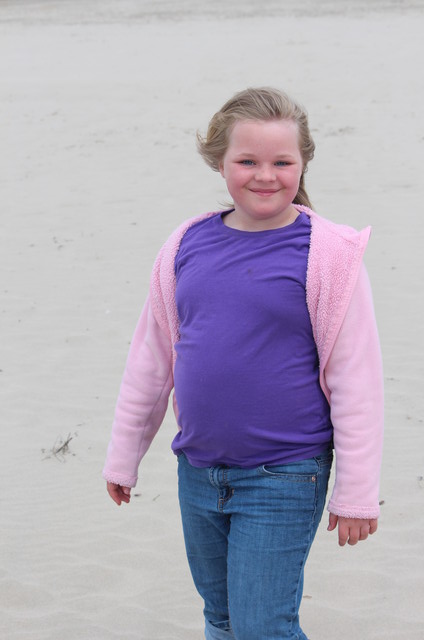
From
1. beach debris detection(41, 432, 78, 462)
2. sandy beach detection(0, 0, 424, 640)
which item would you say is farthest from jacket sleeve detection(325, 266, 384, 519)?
beach debris detection(41, 432, 78, 462)

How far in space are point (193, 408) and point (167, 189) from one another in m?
8.11

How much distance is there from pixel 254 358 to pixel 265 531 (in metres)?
0.38

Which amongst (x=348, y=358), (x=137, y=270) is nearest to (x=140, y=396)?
(x=348, y=358)

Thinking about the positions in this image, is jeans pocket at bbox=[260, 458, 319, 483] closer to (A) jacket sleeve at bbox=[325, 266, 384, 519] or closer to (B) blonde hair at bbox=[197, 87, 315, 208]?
(A) jacket sleeve at bbox=[325, 266, 384, 519]

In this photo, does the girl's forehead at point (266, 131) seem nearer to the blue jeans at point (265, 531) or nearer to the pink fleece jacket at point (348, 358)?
the pink fleece jacket at point (348, 358)

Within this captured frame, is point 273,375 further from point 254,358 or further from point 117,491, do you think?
point 117,491

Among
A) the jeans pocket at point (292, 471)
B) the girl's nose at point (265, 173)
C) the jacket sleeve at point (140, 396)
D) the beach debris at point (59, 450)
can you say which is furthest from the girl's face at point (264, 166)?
the beach debris at point (59, 450)

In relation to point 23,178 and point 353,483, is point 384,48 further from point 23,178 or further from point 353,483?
point 353,483

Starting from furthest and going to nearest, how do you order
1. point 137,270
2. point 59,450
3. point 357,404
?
point 137,270
point 59,450
point 357,404

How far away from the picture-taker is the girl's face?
7.47 ft

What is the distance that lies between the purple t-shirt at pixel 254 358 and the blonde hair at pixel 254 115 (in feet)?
0.71

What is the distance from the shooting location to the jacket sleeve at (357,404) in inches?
87.2

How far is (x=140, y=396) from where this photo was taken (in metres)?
2.52

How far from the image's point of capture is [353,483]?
7.34 feet
